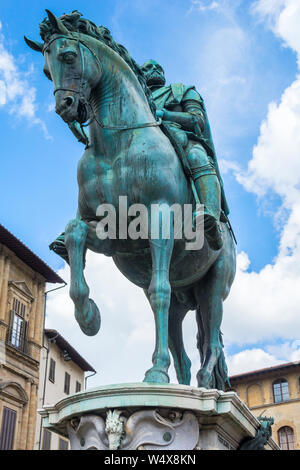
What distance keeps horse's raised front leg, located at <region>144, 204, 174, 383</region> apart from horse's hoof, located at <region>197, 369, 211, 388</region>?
1.03 meters

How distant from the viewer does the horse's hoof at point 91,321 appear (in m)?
4.94

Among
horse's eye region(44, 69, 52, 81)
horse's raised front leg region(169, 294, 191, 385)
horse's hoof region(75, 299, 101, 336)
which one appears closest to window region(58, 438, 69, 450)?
horse's raised front leg region(169, 294, 191, 385)

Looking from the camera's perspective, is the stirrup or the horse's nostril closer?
the horse's nostril

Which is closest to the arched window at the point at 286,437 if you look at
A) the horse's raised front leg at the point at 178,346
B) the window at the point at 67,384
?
the window at the point at 67,384

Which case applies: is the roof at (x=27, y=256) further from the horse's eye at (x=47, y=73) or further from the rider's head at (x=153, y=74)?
A: the horse's eye at (x=47, y=73)

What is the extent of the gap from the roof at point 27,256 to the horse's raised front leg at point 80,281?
23.8m

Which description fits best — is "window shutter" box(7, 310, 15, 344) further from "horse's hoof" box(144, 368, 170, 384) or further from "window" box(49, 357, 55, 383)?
"horse's hoof" box(144, 368, 170, 384)

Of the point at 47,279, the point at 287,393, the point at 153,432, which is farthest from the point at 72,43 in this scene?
the point at 287,393

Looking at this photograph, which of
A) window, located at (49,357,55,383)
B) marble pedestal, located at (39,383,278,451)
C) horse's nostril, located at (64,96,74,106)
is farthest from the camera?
window, located at (49,357,55,383)

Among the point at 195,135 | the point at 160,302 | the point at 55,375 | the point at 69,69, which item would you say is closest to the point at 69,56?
the point at 69,69

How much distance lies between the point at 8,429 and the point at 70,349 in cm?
760

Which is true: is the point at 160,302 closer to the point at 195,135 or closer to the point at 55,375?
the point at 195,135

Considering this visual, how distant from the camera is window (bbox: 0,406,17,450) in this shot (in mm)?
27059

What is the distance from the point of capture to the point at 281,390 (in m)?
43.2
